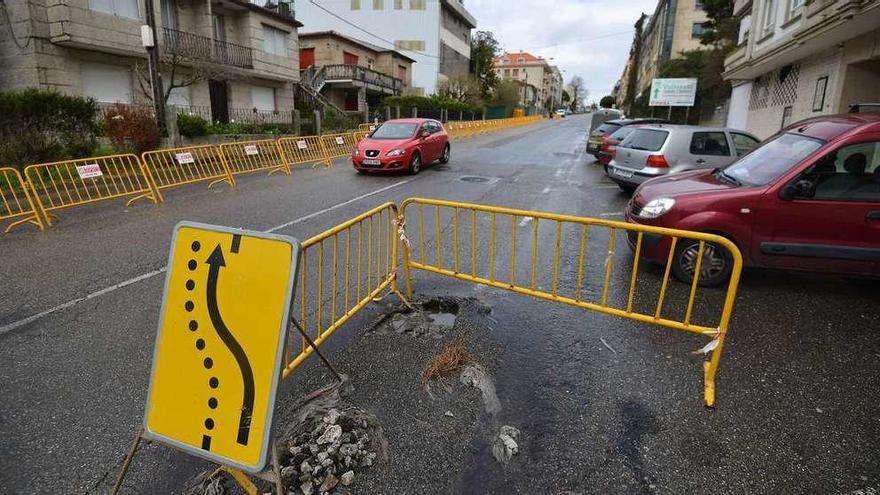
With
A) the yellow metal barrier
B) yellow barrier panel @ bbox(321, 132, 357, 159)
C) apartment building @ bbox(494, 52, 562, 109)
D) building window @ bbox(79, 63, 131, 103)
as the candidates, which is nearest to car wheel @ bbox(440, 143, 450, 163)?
yellow barrier panel @ bbox(321, 132, 357, 159)

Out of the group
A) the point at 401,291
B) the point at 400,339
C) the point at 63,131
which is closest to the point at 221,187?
the point at 63,131

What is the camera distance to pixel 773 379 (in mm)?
3428

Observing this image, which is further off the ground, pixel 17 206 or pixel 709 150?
pixel 709 150

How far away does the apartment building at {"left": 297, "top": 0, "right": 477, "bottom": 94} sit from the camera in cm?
4828

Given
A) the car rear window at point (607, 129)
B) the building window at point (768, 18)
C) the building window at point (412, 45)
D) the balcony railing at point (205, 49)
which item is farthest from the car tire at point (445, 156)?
the building window at point (412, 45)

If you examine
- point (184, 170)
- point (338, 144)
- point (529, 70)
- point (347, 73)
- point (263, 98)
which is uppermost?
point (529, 70)

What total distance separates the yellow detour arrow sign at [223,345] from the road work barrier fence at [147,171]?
7.13 metres

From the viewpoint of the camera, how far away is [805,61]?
15.6 meters

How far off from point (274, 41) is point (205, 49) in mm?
5772

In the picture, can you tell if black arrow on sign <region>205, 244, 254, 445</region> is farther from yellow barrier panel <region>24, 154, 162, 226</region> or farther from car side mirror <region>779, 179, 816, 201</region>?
yellow barrier panel <region>24, 154, 162, 226</region>

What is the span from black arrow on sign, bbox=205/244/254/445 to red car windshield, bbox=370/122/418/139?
11913 millimetres

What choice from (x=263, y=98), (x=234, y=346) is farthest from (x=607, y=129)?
(x=263, y=98)

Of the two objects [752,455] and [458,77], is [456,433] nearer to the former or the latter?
[752,455]

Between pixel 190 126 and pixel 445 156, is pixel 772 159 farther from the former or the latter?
pixel 190 126
